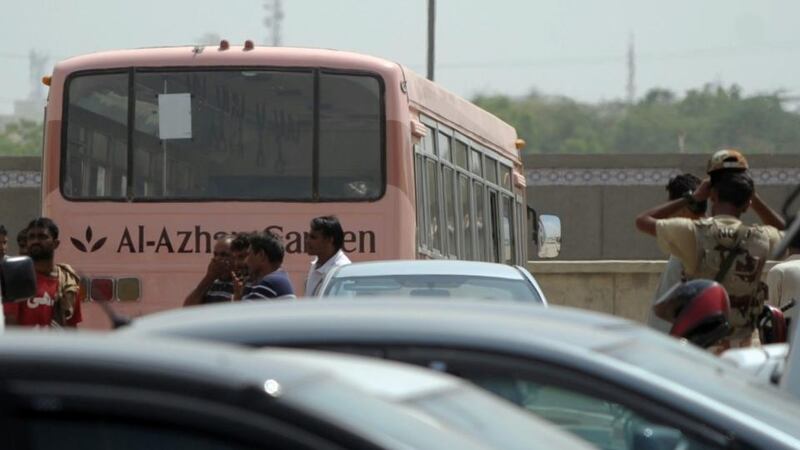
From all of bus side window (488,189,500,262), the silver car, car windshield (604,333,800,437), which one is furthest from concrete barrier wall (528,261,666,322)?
car windshield (604,333,800,437)

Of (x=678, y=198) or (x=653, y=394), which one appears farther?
(x=678, y=198)

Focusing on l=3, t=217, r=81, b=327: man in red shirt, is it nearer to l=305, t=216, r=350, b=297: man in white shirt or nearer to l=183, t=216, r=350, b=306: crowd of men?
l=183, t=216, r=350, b=306: crowd of men

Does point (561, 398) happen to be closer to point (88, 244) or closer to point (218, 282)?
point (218, 282)

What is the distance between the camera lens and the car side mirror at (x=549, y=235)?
62.7 ft

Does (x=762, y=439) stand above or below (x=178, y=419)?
below

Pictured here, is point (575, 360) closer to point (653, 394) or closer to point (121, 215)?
point (653, 394)

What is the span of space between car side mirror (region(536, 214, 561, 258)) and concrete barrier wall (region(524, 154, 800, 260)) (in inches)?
628

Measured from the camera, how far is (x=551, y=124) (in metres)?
99.2

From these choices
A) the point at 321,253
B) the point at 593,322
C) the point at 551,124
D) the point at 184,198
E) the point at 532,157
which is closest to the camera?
the point at 593,322

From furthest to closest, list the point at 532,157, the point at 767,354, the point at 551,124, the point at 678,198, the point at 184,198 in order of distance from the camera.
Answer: the point at 551,124 → the point at 532,157 → the point at 184,198 → the point at 678,198 → the point at 767,354

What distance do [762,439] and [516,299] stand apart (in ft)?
18.7

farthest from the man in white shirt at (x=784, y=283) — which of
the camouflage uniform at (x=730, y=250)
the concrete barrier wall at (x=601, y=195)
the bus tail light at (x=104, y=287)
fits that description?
the concrete barrier wall at (x=601, y=195)

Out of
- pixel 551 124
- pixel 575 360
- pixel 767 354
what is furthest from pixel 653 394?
pixel 551 124

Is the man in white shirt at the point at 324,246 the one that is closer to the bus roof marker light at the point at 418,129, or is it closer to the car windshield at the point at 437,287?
the car windshield at the point at 437,287
